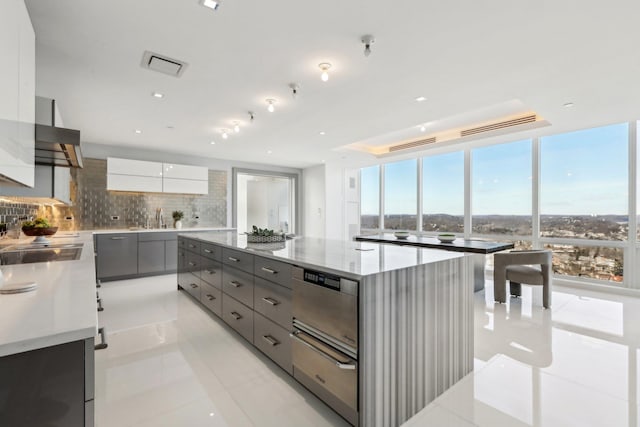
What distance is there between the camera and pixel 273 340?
7.40 ft

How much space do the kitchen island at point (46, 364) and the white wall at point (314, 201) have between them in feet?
22.0

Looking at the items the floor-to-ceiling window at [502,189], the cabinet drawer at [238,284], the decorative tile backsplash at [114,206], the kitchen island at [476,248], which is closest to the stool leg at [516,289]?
the kitchen island at [476,248]

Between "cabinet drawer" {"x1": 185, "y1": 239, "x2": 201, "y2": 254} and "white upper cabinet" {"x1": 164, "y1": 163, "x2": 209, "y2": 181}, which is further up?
"white upper cabinet" {"x1": 164, "y1": 163, "x2": 209, "y2": 181}

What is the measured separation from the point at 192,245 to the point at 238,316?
1699 mm

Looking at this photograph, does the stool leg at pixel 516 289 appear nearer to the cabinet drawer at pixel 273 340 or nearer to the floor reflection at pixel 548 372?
the floor reflection at pixel 548 372

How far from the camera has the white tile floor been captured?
68.9 inches

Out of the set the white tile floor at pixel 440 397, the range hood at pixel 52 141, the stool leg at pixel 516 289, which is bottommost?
the white tile floor at pixel 440 397

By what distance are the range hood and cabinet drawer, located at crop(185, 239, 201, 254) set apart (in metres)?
1.55

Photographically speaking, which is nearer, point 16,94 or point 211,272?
point 16,94

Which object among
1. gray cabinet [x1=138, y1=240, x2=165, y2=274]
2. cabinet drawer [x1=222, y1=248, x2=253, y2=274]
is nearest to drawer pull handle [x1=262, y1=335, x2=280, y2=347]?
cabinet drawer [x1=222, y1=248, x2=253, y2=274]

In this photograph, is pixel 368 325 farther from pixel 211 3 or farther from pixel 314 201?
Answer: pixel 314 201

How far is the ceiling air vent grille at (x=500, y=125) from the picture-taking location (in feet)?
14.1

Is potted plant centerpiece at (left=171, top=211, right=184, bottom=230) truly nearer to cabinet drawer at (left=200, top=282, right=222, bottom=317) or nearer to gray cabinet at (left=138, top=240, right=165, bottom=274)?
gray cabinet at (left=138, top=240, right=165, bottom=274)

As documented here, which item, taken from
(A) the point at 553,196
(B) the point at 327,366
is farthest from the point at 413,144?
(B) the point at 327,366
